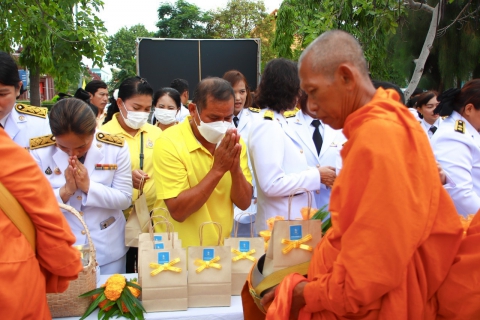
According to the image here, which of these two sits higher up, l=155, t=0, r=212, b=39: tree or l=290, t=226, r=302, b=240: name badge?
l=155, t=0, r=212, b=39: tree

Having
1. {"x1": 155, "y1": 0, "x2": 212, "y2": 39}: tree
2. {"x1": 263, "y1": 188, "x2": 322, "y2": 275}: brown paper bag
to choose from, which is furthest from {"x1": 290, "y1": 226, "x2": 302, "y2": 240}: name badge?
{"x1": 155, "y1": 0, "x2": 212, "y2": 39}: tree

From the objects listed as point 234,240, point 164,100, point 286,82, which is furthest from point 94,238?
point 164,100

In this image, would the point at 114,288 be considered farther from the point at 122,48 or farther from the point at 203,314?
the point at 122,48

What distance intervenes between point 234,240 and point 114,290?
70 centimetres

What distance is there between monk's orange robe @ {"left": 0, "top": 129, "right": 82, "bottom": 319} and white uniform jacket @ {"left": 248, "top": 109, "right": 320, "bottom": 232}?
157cm

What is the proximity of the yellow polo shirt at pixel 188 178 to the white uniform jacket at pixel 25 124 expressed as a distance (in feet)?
3.87

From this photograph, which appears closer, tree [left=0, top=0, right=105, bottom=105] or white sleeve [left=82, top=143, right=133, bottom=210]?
white sleeve [left=82, top=143, right=133, bottom=210]

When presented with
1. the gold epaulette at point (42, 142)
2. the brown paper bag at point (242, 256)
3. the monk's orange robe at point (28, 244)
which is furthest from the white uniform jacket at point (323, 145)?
the monk's orange robe at point (28, 244)

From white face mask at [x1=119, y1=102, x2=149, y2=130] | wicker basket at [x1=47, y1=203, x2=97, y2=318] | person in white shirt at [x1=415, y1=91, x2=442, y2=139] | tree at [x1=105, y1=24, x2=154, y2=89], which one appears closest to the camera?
wicker basket at [x1=47, y1=203, x2=97, y2=318]

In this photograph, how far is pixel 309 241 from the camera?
2314 millimetres

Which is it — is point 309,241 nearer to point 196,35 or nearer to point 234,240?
point 234,240

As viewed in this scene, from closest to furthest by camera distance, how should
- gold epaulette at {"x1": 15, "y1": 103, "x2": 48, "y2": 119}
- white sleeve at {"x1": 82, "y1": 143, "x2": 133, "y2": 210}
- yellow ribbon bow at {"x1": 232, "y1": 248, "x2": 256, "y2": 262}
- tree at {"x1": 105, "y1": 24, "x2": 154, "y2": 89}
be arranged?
1. yellow ribbon bow at {"x1": 232, "y1": 248, "x2": 256, "y2": 262}
2. white sleeve at {"x1": 82, "y1": 143, "x2": 133, "y2": 210}
3. gold epaulette at {"x1": 15, "y1": 103, "x2": 48, "y2": 119}
4. tree at {"x1": 105, "y1": 24, "x2": 154, "y2": 89}

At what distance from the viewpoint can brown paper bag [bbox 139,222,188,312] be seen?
2.53 meters

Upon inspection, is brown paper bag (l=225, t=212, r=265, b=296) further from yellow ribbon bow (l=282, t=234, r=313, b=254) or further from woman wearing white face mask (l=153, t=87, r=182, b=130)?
woman wearing white face mask (l=153, t=87, r=182, b=130)
